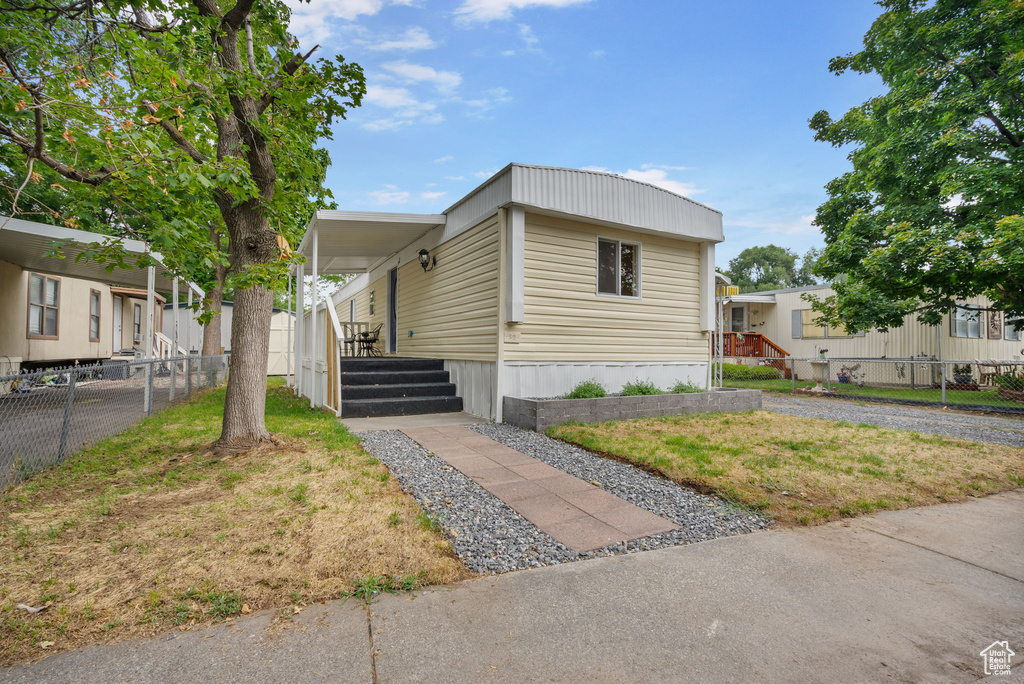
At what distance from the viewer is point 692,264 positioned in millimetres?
8977

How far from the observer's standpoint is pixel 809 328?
671 inches

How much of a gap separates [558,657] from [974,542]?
296cm

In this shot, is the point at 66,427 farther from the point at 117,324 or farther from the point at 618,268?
the point at 117,324

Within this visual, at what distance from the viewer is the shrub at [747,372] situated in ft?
52.4

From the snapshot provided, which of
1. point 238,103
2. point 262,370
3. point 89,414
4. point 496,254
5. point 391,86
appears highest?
point 391,86

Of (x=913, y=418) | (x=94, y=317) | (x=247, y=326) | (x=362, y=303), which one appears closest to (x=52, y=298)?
(x=94, y=317)

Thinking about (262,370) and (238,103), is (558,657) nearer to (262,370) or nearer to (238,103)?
(262,370)

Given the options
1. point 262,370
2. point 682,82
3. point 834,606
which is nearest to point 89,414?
point 262,370

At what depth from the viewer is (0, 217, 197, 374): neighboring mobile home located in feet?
27.3

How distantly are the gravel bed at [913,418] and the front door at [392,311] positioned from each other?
8.30m

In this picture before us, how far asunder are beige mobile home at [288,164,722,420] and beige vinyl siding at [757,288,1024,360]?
9.89m

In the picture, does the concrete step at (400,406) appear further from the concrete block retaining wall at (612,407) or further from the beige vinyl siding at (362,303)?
the beige vinyl siding at (362,303)

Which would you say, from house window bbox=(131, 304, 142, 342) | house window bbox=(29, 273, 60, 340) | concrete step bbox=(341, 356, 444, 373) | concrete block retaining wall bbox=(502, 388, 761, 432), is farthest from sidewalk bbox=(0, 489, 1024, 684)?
house window bbox=(131, 304, 142, 342)

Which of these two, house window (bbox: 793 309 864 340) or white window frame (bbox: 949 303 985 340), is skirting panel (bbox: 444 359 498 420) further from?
white window frame (bbox: 949 303 985 340)
